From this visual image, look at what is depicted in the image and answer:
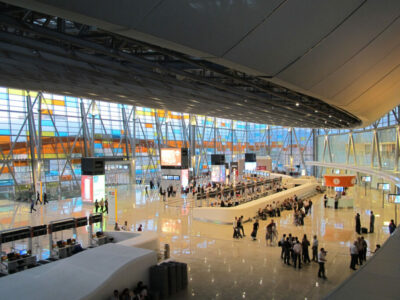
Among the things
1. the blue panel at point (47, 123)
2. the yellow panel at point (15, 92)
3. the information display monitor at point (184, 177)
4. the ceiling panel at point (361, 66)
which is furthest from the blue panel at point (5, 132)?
the ceiling panel at point (361, 66)

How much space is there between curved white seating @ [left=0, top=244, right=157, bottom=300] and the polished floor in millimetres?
1427

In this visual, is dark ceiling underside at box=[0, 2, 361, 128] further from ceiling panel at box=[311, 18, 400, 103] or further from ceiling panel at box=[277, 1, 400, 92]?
ceiling panel at box=[311, 18, 400, 103]

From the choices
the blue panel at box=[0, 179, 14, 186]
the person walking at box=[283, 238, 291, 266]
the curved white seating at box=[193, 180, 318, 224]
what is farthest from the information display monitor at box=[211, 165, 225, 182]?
the person walking at box=[283, 238, 291, 266]

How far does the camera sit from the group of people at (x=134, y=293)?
293 inches

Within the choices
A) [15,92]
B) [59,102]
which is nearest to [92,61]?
[15,92]

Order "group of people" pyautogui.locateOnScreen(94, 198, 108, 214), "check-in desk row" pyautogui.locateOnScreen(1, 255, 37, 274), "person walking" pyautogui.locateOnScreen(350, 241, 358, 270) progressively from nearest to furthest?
"check-in desk row" pyautogui.locateOnScreen(1, 255, 37, 274) < "person walking" pyautogui.locateOnScreen(350, 241, 358, 270) < "group of people" pyautogui.locateOnScreen(94, 198, 108, 214)

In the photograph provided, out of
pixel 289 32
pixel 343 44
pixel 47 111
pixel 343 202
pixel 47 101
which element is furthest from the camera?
pixel 47 101

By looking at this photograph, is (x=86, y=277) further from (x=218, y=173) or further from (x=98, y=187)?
(x=218, y=173)

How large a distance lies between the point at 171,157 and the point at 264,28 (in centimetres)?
2552

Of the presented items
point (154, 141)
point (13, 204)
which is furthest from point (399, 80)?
point (154, 141)

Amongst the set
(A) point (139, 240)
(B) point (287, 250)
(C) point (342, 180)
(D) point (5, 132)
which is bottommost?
(B) point (287, 250)

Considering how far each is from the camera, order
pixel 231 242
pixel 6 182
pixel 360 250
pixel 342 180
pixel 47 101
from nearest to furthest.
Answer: pixel 360 250
pixel 231 242
pixel 6 182
pixel 342 180
pixel 47 101

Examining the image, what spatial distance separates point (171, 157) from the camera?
92.8 ft

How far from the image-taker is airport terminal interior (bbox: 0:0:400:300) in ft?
10.1
